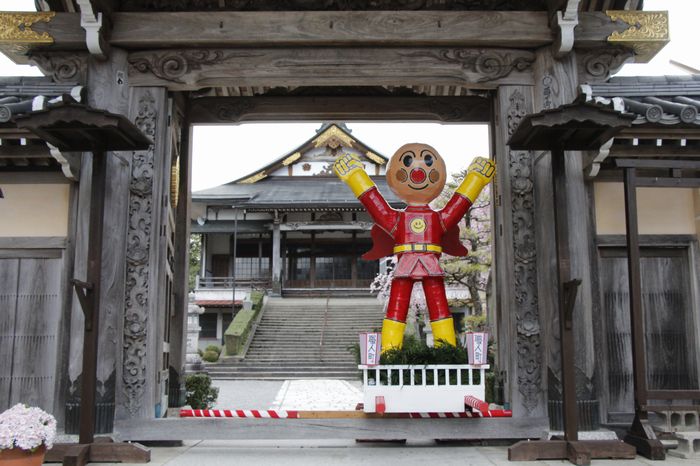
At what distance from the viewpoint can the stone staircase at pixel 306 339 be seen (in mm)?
23391

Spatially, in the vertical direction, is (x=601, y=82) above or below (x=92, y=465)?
above

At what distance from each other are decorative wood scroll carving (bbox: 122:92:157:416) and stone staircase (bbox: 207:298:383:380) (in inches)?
647

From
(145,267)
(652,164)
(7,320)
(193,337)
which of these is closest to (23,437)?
(145,267)

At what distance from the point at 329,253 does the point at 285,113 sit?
80.0 ft

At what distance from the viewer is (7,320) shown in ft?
23.5

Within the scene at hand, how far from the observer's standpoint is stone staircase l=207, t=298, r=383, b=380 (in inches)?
921

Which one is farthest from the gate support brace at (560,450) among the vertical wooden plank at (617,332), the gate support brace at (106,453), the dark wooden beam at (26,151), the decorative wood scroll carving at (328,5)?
the dark wooden beam at (26,151)

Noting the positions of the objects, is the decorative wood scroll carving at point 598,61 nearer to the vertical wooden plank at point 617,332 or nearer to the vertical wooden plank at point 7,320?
the vertical wooden plank at point 617,332

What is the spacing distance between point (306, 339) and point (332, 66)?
20371 mm

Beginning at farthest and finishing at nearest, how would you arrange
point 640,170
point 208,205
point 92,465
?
point 208,205 < point 640,170 < point 92,465

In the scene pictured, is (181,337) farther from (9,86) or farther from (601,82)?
(601,82)

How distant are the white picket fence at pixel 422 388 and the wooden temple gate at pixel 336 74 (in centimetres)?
72

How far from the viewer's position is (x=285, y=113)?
9.32 metres

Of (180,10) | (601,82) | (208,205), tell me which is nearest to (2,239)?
(180,10)
